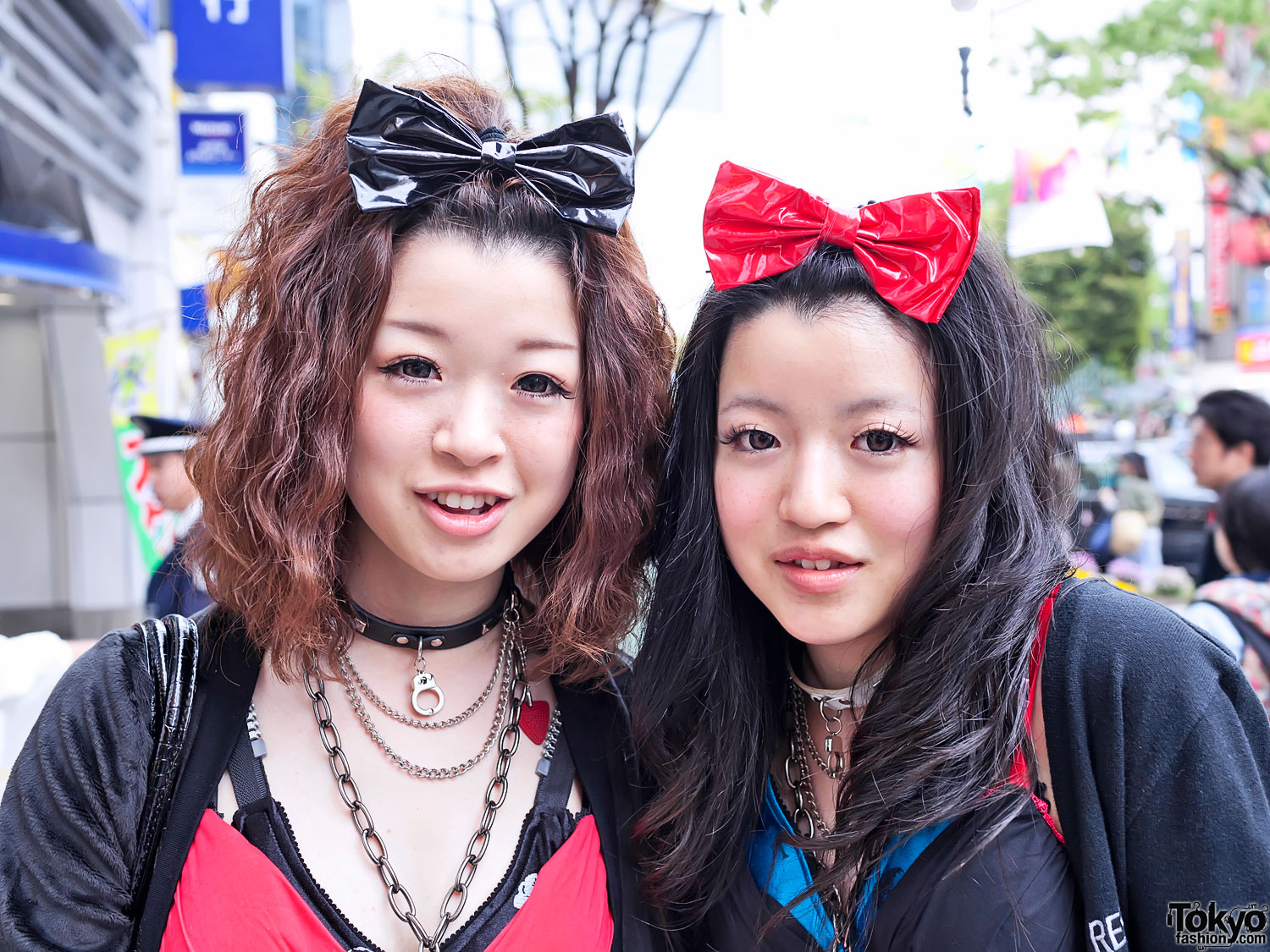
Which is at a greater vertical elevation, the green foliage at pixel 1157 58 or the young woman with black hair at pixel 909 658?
the green foliage at pixel 1157 58

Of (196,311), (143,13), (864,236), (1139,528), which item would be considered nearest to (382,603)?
(196,311)

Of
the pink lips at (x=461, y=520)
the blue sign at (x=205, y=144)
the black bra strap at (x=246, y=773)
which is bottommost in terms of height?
the black bra strap at (x=246, y=773)

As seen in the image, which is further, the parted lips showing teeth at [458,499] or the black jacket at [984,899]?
the parted lips showing teeth at [458,499]

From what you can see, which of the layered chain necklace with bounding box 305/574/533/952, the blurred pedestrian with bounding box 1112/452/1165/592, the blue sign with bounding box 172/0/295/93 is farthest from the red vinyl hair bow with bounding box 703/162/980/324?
the blurred pedestrian with bounding box 1112/452/1165/592

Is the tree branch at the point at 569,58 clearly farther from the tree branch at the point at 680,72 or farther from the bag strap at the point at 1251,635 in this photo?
the bag strap at the point at 1251,635

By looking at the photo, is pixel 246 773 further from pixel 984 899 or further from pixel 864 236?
pixel 864 236

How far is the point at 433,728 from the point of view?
1653mm

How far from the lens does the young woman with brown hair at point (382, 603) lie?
1428mm

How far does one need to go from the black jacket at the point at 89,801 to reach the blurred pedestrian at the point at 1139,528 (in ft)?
22.7

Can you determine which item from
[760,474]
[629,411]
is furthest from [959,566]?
[629,411]

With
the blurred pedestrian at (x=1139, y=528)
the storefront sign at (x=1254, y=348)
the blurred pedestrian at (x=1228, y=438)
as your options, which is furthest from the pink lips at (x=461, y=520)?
the storefront sign at (x=1254, y=348)

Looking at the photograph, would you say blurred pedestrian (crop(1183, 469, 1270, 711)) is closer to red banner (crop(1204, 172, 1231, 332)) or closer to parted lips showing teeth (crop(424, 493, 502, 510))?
parted lips showing teeth (crop(424, 493, 502, 510))

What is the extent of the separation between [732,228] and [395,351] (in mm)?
596

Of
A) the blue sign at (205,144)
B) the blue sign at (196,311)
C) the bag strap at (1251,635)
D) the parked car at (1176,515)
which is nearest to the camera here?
the blue sign at (196,311)
